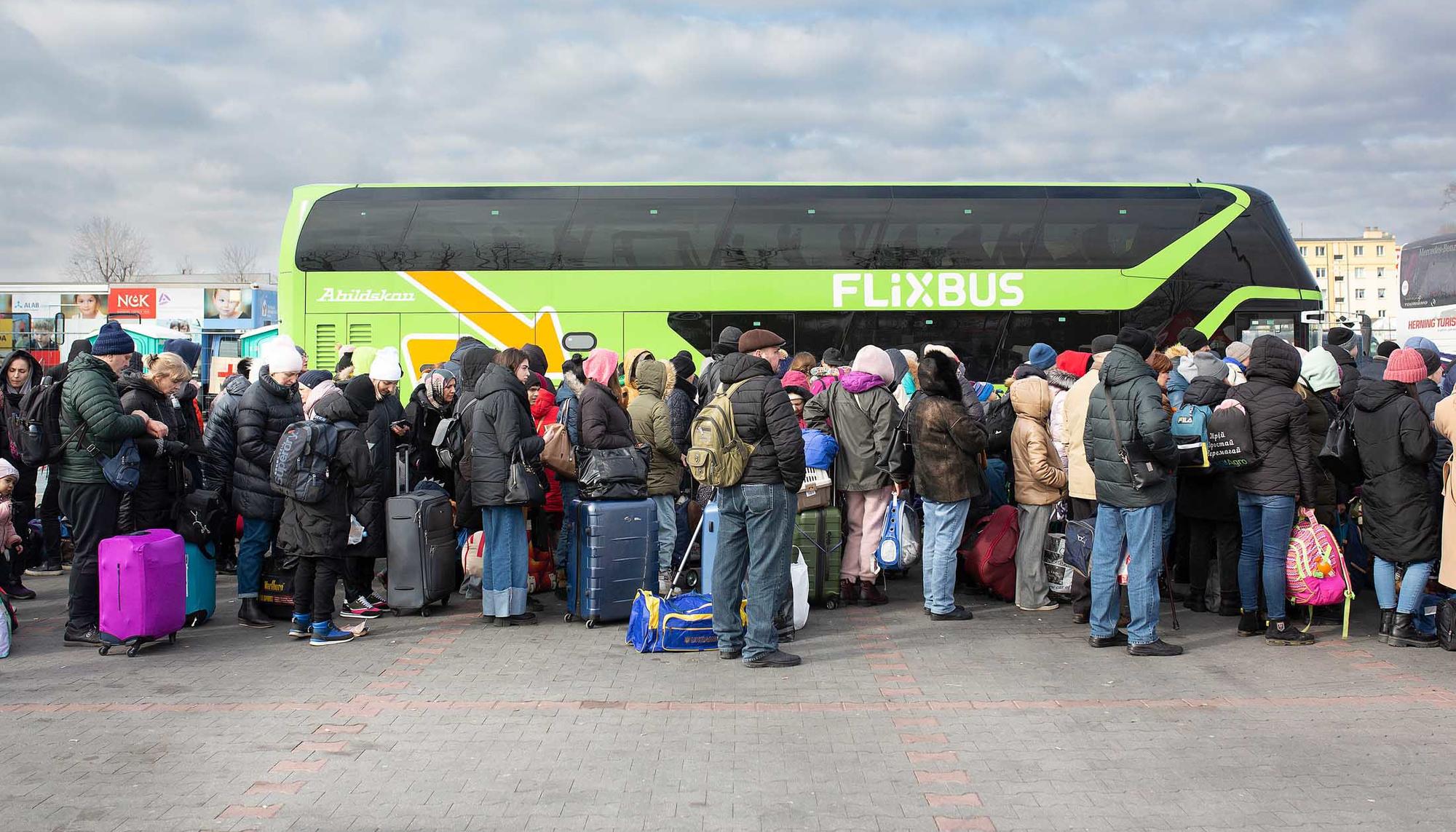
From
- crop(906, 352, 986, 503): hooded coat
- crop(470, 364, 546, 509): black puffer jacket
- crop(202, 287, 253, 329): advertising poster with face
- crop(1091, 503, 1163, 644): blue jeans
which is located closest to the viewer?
crop(1091, 503, 1163, 644): blue jeans

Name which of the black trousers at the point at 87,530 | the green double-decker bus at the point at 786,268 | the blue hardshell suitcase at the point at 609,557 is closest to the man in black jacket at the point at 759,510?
the blue hardshell suitcase at the point at 609,557

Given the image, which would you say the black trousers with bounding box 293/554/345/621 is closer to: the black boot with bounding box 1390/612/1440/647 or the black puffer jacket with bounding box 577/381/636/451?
the black puffer jacket with bounding box 577/381/636/451

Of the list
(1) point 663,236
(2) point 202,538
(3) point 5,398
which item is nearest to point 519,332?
(1) point 663,236

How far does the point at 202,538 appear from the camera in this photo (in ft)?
26.4

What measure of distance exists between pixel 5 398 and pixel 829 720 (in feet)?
26.7

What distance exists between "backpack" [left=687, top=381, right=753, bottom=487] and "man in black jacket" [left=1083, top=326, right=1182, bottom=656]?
7.44ft

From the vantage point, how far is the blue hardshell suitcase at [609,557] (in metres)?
7.99

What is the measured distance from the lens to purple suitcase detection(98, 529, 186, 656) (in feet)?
23.5

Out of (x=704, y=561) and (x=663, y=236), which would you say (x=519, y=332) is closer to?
(x=663, y=236)

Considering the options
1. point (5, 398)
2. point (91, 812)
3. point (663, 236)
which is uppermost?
point (663, 236)

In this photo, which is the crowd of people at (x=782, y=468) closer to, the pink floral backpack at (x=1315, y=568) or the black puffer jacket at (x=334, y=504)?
the black puffer jacket at (x=334, y=504)

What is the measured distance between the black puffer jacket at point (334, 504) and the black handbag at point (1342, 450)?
6400 millimetres

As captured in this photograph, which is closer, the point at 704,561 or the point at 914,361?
the point at 704,561

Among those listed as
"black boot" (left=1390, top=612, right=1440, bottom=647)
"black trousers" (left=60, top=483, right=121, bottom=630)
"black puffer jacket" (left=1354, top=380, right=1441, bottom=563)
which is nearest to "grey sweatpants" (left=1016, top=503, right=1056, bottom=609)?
"black puffer jacket" (left=1354, top=380, right=1441, bottom=563)
